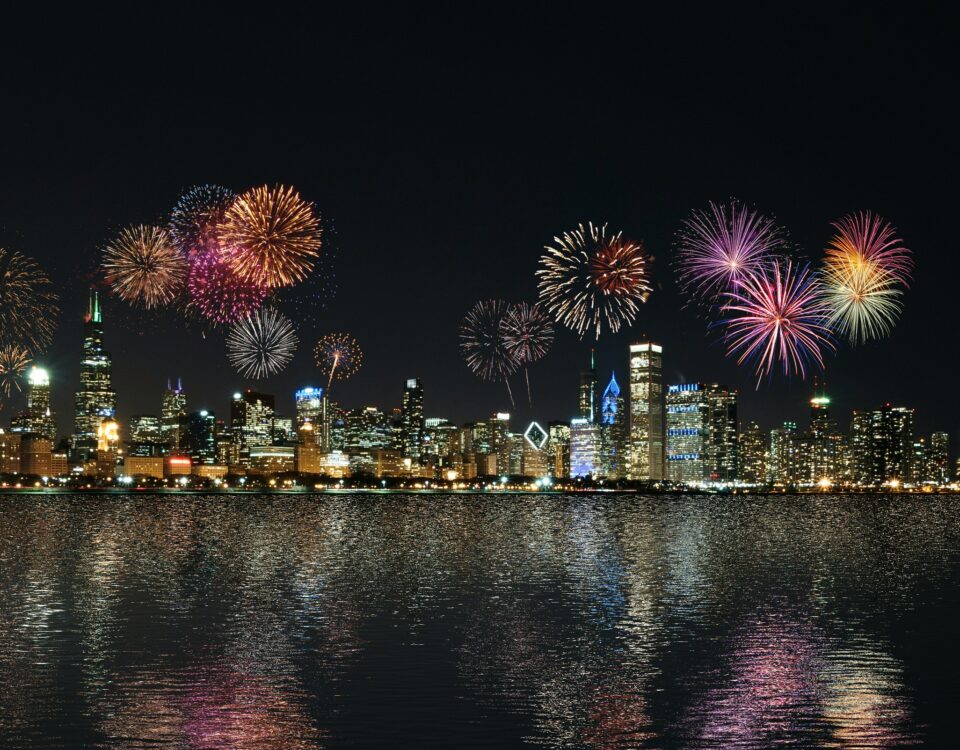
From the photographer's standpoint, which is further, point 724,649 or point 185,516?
point 185,516

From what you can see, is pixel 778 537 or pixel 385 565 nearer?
pixel 385 565

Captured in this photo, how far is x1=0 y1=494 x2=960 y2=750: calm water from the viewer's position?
23.3 meters

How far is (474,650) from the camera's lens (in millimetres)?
32562

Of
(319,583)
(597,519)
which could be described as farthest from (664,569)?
(597,519)

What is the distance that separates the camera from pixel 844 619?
3991cm

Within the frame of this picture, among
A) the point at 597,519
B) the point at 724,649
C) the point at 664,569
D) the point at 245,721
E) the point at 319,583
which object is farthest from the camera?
the point at 597,519

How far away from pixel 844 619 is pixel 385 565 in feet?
89.5

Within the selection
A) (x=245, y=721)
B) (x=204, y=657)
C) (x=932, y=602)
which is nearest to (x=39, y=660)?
(x=204, y=657)

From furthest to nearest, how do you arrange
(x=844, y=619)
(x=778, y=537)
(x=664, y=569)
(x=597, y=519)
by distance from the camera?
(x=597, y=519)
(x=778, y=537)
(x=664, y=569)
(x=844, y=619)

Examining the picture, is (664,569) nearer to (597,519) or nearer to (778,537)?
(778,537)

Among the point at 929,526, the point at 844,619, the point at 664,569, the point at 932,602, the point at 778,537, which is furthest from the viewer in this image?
the point at 929,526

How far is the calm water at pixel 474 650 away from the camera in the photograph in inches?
917

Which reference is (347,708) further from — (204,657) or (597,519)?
(597,519)

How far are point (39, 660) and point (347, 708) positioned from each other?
34.8 feet
